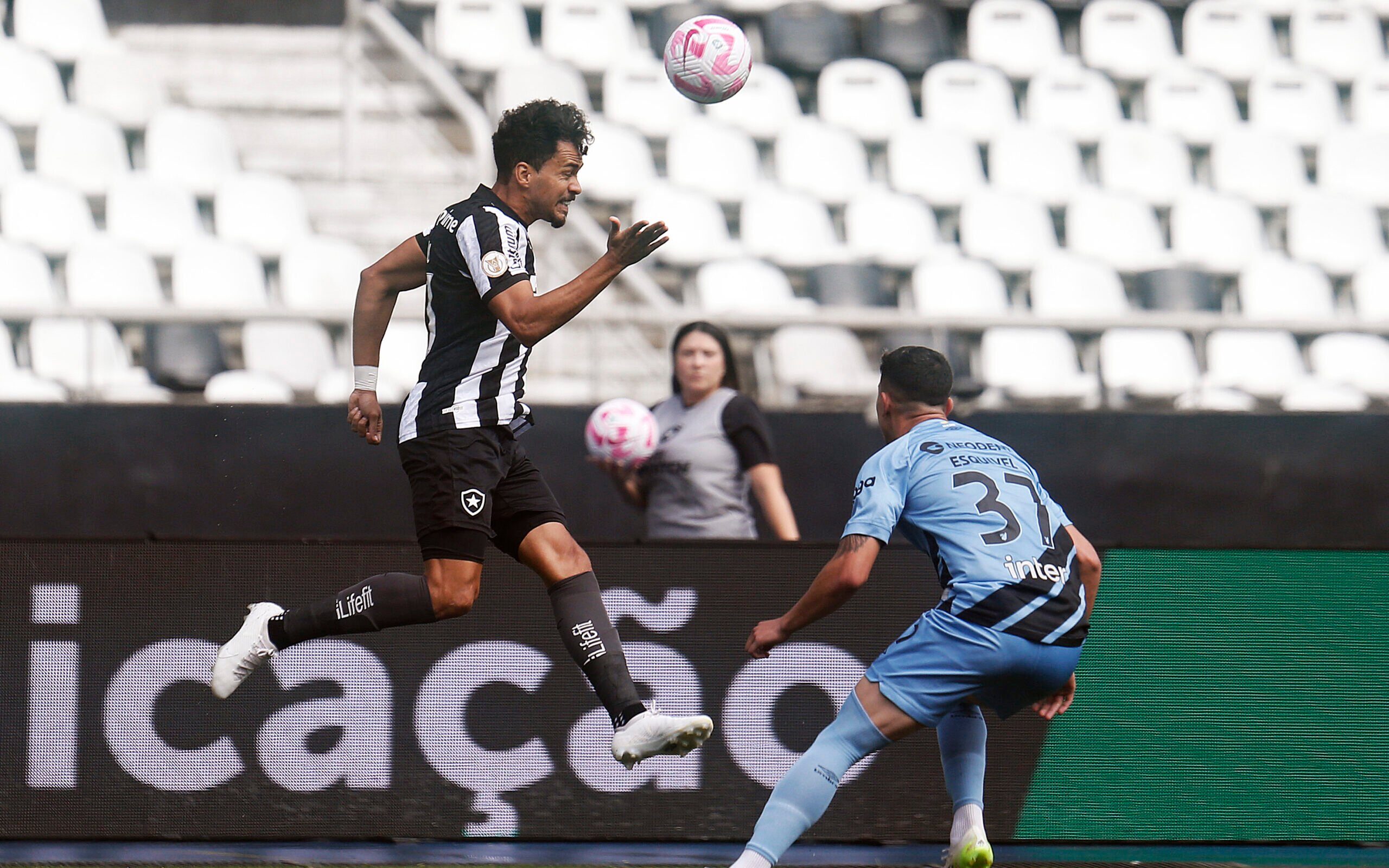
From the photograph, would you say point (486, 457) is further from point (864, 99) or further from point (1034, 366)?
point (864, 99)

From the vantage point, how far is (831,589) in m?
3.79

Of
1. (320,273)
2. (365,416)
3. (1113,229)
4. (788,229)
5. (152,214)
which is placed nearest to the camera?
(365,416)

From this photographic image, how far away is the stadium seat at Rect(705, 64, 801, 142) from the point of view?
10.4 m

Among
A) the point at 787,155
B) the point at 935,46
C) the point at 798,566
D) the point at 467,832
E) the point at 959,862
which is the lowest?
the point at 467,832

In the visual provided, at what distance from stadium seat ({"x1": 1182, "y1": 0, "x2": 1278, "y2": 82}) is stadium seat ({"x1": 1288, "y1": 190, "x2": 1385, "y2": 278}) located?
153cm

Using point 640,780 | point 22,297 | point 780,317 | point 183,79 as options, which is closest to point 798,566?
point 640,780

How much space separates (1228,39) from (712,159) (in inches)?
175

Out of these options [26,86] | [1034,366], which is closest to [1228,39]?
[1034,366]

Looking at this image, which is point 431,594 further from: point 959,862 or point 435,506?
point 959,862

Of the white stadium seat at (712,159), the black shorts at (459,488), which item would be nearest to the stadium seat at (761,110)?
the white stadium seat at (712,159)

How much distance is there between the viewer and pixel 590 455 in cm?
616

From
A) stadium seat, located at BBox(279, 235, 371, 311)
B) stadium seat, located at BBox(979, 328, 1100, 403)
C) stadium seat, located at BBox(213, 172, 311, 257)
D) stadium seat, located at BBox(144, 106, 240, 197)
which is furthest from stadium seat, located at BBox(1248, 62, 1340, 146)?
stadium seat, located at BBox(144, 106, 240, 197)

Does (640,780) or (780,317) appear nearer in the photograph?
(640,780)

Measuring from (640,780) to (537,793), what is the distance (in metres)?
0.33
